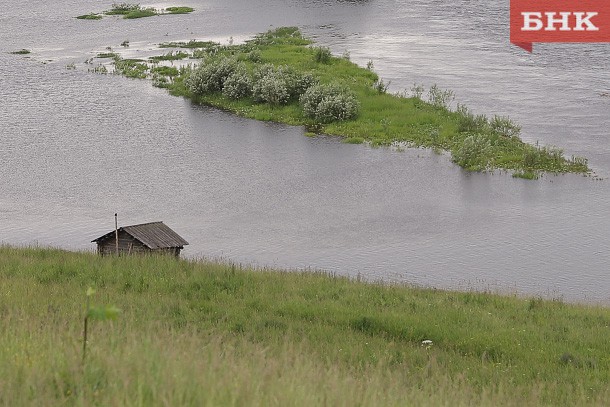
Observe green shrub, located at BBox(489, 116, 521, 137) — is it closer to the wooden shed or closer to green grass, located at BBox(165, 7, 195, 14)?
the wooden shed

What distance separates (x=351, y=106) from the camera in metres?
47.3

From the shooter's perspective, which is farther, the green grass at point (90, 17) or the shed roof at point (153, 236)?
the green grass at point (90, 17)

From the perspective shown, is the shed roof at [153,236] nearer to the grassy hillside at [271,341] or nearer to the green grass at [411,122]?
the grassy hillside at [271,341]

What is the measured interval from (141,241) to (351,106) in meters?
23.4

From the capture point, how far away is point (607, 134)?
141 feet

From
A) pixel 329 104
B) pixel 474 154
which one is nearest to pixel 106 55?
pixel 329 104

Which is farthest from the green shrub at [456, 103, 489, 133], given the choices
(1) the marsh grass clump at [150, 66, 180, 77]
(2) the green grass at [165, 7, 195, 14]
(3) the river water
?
(2) the green grass at [165, 7, 195, 14]

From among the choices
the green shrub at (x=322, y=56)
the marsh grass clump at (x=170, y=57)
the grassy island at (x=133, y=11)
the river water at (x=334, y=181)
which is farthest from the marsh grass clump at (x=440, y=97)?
the grassy island at (x=133, y=11)

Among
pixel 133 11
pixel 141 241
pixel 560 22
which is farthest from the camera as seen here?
pixel 133 11

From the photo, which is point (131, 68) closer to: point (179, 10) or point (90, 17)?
point (90, 17)

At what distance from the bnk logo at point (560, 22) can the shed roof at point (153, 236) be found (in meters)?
42.6

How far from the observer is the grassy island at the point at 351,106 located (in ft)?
133

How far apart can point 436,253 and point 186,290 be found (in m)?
13.7

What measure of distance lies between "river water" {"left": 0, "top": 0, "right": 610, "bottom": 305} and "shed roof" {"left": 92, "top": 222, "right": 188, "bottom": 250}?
3.81 metres
